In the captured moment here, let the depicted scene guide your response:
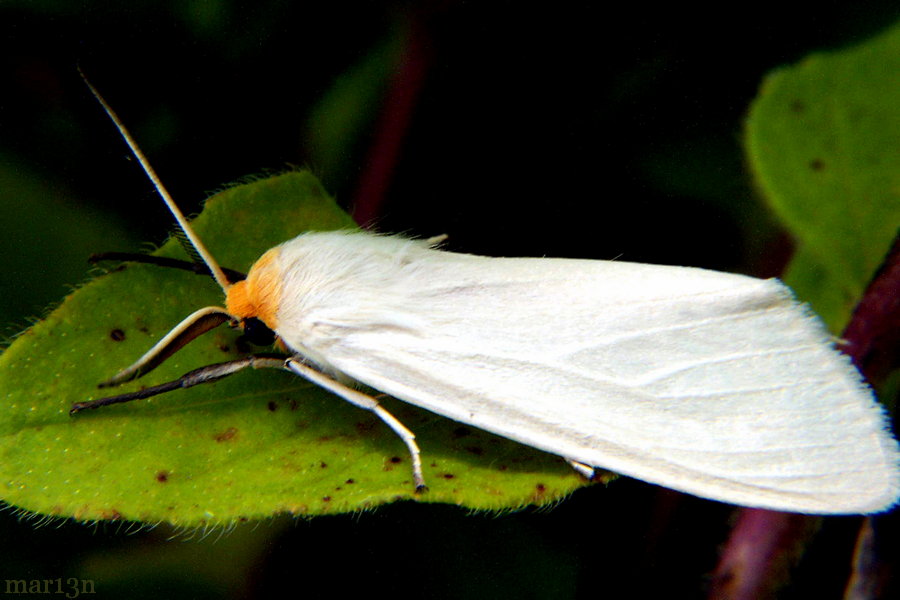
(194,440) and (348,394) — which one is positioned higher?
(194,440)

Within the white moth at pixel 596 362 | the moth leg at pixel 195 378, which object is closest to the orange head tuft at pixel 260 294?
the white moth at pixel 596 362

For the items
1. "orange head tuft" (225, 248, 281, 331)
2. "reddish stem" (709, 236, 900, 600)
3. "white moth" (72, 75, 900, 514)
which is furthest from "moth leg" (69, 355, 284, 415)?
"reddish stem" (709, 236, 900, 600)

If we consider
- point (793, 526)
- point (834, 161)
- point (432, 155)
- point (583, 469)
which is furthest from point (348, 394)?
point (834, 161)

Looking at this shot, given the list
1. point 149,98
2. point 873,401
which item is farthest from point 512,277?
point 149,98

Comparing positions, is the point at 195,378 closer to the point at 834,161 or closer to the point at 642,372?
the point at 642,372

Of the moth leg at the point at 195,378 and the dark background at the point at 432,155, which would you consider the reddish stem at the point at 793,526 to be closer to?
the dark background at the point at 432,155

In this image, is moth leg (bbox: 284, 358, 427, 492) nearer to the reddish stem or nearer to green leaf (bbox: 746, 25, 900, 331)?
the reddish stem
